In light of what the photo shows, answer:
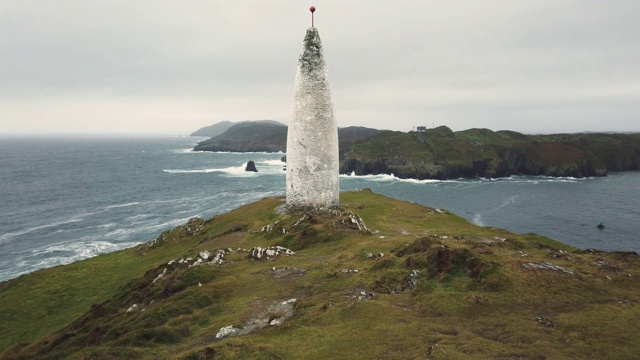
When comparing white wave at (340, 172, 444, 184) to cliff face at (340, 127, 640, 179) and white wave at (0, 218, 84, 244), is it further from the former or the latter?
white wave at (0, 218, 84, 244)

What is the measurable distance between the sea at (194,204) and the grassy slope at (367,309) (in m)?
35.0

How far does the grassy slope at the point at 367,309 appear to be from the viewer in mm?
A: 10555

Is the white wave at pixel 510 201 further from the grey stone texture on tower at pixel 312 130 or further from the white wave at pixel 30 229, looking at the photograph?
the white wave at pixel 30 229

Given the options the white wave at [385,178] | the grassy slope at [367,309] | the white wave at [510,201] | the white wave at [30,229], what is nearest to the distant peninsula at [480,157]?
the white wave at [385,178]

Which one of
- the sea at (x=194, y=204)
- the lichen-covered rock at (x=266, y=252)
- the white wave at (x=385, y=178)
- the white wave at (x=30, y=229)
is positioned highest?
the lichen-covered rock at (x=266, y=252)

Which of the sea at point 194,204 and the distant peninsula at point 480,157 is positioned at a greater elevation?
the distant peninsula at point 480,157

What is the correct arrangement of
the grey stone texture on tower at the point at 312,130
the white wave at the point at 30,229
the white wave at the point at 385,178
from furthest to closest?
the white wave at the point at 385,178, the white wave at the point at 30,229, the grey stone texture on tower at the point at 312,130

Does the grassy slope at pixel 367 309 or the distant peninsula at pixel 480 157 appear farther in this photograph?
the distant peninsula at pixel 480 157

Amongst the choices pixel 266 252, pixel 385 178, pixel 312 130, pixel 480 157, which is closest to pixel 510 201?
pixel 385 178

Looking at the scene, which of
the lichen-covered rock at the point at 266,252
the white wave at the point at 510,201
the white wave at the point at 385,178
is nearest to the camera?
the lichen-covered rock at the point at 266,252

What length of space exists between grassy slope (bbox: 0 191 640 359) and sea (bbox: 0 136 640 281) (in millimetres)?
35036

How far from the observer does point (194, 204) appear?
261 feet

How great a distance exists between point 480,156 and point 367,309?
13358 centimetres

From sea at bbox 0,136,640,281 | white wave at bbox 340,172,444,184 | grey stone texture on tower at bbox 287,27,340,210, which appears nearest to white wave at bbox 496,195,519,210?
sea at bbox 0,136,640,281
